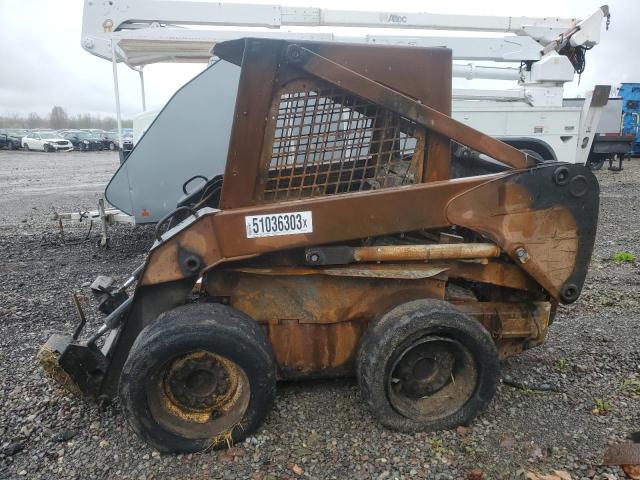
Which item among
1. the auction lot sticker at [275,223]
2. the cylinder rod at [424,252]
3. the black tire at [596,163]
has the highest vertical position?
the black tire at [596,163]

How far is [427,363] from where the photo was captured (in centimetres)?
299

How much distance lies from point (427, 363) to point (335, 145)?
1.43m

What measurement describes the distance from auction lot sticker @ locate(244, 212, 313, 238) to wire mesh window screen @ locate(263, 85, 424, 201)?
0.21 m

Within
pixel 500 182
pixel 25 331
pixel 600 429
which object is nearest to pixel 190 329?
pixel 500 182

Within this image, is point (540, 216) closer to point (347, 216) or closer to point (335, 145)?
point (347, 216)

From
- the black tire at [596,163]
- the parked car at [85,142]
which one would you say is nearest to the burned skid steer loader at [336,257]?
the black tire at [596,163]

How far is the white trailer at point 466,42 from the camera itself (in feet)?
27.5

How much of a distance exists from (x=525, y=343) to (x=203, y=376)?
82.5 inches

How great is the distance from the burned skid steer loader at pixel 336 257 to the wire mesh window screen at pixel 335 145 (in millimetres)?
10

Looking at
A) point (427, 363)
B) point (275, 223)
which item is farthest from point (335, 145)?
point (427, 363)

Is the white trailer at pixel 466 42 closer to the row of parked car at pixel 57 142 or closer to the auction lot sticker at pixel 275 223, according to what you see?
the auction lot sticker at pixel 275 223

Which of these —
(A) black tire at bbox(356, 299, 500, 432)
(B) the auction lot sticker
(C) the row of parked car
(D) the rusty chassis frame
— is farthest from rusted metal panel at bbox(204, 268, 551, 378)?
(C) the row of parked car

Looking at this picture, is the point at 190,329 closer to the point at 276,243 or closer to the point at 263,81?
the point at 276,243

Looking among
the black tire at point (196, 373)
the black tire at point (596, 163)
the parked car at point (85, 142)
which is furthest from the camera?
the parked car at point (85, 142)
